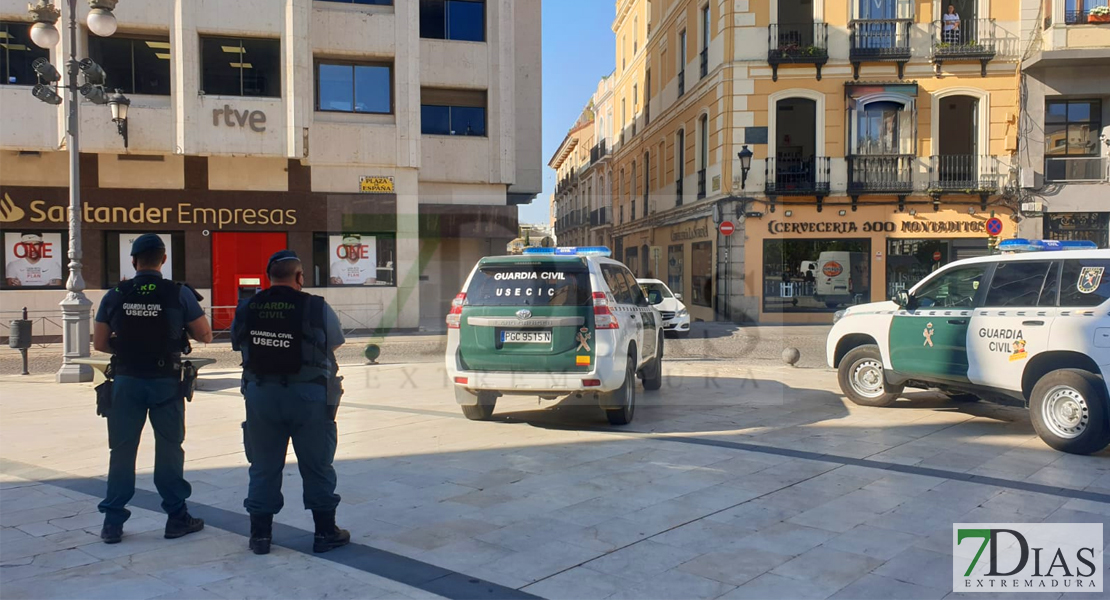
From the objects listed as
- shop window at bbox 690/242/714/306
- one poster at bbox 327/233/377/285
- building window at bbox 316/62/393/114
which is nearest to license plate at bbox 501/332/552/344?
one poster at bbox 327/233/377/285

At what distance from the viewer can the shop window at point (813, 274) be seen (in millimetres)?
25625

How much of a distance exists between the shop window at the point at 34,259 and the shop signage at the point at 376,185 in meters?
7.39

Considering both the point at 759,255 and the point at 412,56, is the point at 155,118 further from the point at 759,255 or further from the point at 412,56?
the point at 759,255

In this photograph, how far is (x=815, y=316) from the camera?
25.5 m

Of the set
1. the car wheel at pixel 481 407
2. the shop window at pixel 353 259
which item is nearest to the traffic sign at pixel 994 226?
the shop window at pixel 353 259

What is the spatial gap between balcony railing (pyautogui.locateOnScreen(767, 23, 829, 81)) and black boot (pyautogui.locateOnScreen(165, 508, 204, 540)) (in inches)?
930

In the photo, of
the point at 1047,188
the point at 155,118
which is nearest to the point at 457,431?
the point at 155,118

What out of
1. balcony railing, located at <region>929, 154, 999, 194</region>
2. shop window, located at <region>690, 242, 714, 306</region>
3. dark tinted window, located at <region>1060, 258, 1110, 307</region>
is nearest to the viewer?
dark tinted window, located at <region>1060, 258, 1110, 307</region>

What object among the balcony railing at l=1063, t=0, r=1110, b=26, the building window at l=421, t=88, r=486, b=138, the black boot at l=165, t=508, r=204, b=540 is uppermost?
the balcony railing at l=1063, t=0, r=1110, b=26

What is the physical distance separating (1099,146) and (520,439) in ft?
79.2

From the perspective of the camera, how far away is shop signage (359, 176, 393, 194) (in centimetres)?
2188

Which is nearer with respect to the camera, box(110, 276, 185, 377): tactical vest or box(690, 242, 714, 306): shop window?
box(110, 276, 185, 377): tactical vest

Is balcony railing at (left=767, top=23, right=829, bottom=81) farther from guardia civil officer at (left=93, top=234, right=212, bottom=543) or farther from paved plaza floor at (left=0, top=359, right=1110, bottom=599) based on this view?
guardia civil officer at (left=93, top=234, right=212, bottom=543)

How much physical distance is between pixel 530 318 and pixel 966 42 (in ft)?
73.6
